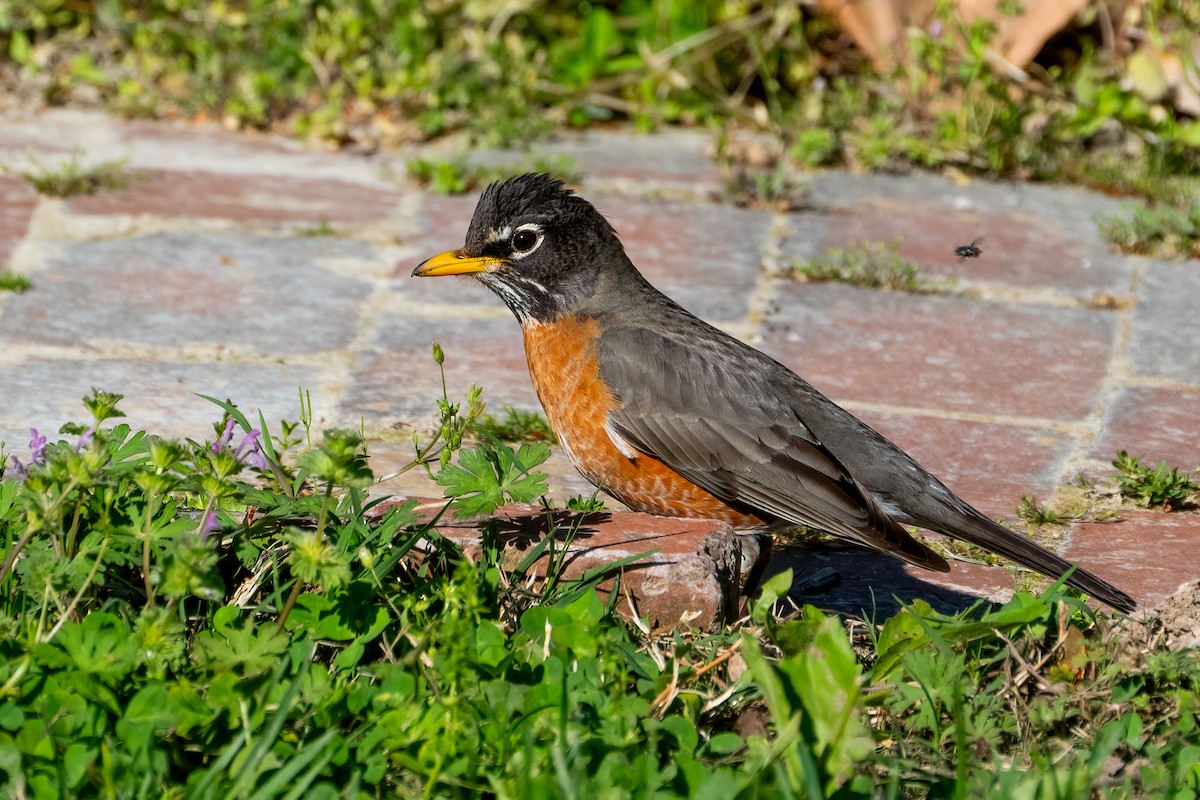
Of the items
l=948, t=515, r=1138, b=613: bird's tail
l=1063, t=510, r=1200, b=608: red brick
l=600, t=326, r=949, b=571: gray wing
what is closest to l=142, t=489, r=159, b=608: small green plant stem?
l=600, t=326, r=949, b=571: gray wing

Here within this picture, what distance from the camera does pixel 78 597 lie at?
3383mm

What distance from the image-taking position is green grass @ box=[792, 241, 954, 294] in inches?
274

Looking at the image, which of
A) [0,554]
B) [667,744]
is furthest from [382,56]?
[667,744]

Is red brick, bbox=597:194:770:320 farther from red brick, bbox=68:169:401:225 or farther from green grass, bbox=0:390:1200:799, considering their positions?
green grass, bbox=0:390:1200:799

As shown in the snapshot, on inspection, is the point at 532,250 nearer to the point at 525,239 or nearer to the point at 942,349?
the point at 525,239

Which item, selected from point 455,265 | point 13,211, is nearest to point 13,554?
point 455,265

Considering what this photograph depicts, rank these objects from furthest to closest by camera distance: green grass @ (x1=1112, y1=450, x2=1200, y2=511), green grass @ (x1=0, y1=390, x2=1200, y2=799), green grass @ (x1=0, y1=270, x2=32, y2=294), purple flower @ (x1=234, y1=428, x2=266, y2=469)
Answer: green grass @ (x1=0, y1=270, x2=32, y2=294), green grass @ (x1=1112, y1=450, x2=1200, y2=511), purple flower @ (x1=234, y1=428, x2=266, y2=469), green grass @ (x1=0, y1=390, x2=1200, y2=799)

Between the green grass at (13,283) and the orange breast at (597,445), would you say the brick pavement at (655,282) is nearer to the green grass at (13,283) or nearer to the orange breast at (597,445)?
the green grass at (13,283)

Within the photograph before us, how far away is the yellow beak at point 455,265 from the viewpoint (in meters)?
5.30

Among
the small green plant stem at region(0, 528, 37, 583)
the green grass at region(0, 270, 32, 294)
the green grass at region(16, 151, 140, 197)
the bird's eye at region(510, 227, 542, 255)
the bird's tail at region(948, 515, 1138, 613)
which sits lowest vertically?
the bird's tail at region(948, 515, 1138, 613)

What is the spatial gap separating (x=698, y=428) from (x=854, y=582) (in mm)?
639

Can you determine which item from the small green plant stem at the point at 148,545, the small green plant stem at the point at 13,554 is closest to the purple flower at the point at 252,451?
the small green plant stem at the point at 148,545

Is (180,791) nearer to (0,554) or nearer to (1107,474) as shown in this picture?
(0,554)

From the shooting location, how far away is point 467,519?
4008 millimetres
